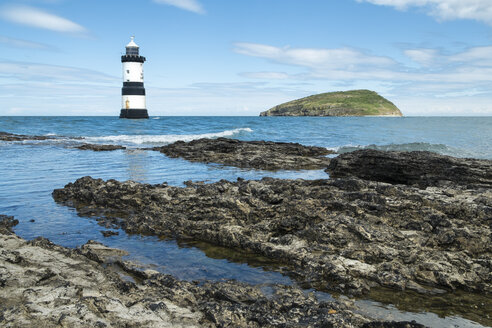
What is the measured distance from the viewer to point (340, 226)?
7555 mm

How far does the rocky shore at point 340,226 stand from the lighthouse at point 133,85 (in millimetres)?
58926

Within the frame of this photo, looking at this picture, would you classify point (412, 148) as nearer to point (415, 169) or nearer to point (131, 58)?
point (415, 169)

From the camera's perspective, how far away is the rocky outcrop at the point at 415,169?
12.3 meters

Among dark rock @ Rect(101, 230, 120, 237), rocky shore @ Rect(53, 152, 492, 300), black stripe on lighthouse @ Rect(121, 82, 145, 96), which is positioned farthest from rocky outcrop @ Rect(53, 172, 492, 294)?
black stripe on lighthouse @ Rect(121, 82, 145, 96)

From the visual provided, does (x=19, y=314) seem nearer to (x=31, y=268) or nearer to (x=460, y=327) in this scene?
(x=31, y=268)

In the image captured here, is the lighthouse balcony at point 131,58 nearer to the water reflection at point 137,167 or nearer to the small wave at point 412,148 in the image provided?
the water reflection at point 137,167

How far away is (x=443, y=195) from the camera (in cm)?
898

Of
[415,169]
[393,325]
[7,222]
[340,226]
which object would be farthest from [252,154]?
[393,325]

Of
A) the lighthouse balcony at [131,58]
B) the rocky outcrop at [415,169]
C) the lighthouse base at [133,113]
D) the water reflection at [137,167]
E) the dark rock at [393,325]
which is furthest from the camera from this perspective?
the lighthouse base at [133,113]

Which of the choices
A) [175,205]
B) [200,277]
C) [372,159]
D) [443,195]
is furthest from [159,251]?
[372,159]

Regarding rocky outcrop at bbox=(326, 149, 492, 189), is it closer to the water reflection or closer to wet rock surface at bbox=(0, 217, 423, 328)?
wet rock surface at bbox=(0, 217, 423, 328)

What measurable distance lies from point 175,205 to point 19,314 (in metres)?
5.89

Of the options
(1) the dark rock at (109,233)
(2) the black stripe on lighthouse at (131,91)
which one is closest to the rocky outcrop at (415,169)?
(1) the dark rock at (109,233)

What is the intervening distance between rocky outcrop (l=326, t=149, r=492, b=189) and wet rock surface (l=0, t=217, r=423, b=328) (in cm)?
817
